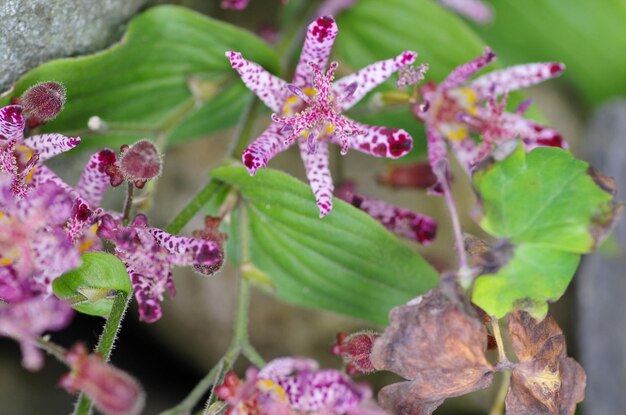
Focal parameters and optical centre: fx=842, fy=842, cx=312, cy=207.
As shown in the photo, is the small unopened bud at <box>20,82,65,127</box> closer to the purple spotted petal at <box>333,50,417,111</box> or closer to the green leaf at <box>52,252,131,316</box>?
the green leaf at <box>52,252,131,316</box>

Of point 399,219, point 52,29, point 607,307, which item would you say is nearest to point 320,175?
point 399,219

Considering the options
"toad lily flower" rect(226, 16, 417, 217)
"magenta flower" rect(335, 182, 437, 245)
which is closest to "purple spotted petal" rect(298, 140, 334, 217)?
"toad lily flower" rect(226, 16, 417, 217)

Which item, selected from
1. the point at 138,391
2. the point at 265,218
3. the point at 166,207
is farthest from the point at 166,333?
the point at 138,391

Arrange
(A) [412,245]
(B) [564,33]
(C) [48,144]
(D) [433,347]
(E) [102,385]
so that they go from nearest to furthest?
1. (E) [102,385]
2. (D) [433,347]
3. (C) [48,144]
4. (A) [412,245]
5. (B) [564,33]

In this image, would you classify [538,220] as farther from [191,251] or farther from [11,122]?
[11,122]

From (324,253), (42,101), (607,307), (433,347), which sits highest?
(42,101)

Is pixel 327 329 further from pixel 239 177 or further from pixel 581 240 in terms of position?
pixel 581 240
